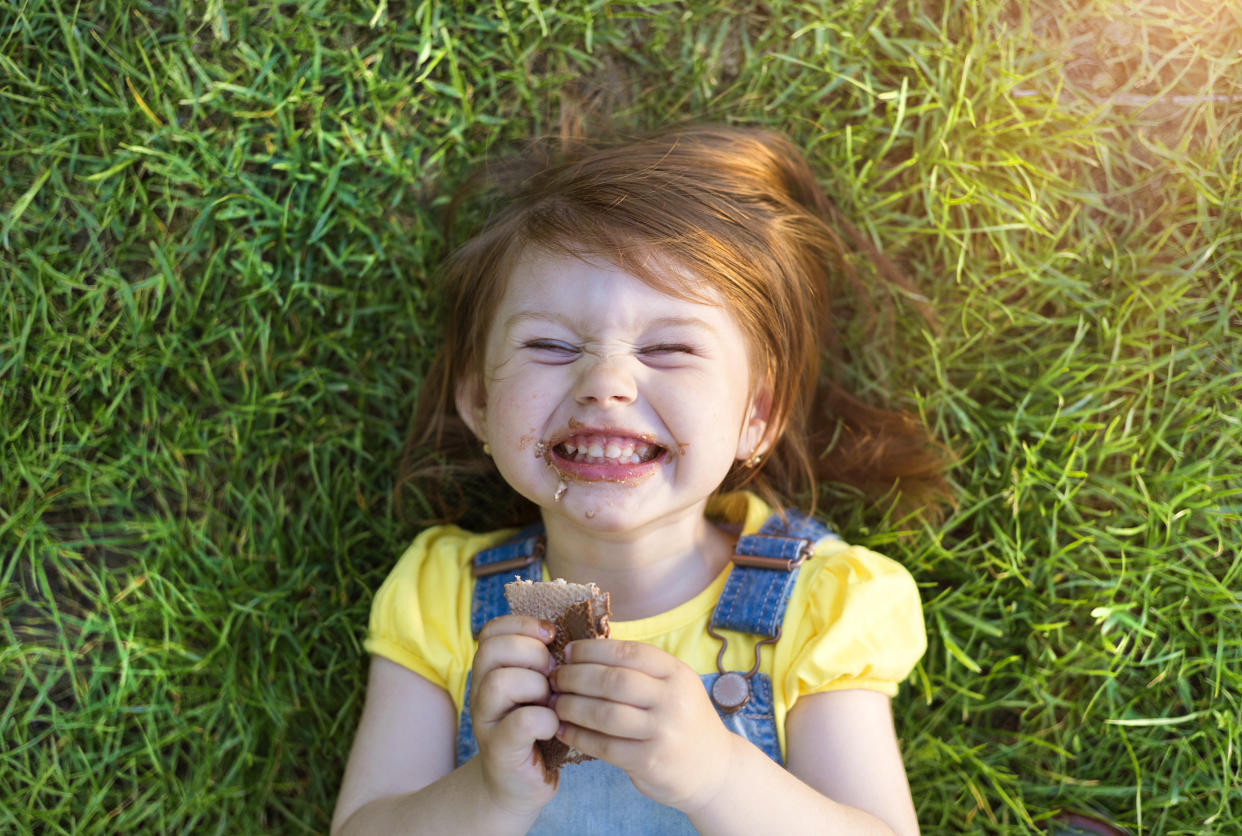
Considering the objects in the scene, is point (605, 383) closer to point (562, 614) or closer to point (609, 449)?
point (609, 449)

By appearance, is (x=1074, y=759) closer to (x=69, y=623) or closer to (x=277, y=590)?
(x=277, y=590)

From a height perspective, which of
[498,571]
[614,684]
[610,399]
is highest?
[610,399]

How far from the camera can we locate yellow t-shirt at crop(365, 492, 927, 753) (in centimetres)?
166

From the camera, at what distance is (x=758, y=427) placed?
1.77 m

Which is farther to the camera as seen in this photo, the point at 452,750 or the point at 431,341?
the point at 431,341

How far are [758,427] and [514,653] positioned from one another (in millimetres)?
610

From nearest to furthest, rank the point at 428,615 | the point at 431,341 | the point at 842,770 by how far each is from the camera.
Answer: the point at 842,770 < the point at 428,615 < the point at 431,341

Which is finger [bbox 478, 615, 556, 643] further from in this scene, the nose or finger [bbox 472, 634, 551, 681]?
the nose

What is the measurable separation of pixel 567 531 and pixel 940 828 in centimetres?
91

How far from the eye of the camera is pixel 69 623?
2018mm

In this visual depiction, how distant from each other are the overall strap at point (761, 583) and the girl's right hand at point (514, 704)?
0.40 metres

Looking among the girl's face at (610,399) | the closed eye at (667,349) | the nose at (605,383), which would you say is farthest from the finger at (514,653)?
the closed eye at (667,349)

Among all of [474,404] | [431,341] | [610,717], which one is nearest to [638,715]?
[610,717]

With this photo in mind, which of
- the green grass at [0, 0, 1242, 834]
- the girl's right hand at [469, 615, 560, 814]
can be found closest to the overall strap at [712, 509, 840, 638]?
the green grass at [0, 0, 1242, 834]
